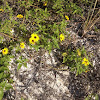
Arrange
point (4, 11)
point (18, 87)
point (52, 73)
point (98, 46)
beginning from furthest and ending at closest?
point (98, 46)
point (4, 11)
point (52, 73)
point (18, 87)

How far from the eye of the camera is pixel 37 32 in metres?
1.60

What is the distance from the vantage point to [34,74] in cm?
153

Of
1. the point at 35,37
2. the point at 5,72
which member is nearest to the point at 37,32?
the point at 35,37

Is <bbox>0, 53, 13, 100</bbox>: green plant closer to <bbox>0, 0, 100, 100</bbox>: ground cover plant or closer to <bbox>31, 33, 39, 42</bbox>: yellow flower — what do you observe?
<bbox>0, 0, 100, 100</bbox>: ground cover plant

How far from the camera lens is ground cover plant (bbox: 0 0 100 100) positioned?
1.49 metres

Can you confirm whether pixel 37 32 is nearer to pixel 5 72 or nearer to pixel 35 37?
pixel 35 37

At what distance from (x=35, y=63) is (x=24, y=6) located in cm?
100

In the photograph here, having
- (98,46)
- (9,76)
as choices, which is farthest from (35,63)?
(98,46)

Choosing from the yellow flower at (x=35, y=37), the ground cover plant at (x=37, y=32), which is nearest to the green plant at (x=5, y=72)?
the ground cover plant at (x=37, y=32)

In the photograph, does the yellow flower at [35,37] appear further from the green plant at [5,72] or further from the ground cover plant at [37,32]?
the green plant at [5,72]

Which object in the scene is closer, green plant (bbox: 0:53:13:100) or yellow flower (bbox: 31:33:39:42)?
green plant (bbox: 0:53:13:100)

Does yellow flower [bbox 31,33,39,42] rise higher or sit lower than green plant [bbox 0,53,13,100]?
higher

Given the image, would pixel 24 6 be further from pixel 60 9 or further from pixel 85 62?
pixel 85 62

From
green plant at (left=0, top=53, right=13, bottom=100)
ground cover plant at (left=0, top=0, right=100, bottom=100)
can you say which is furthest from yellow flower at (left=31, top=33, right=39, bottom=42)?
green plant at (left=0, top=53, right=13, bottom=100)
